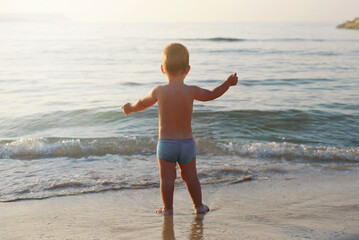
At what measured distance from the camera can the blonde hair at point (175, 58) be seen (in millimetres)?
3160

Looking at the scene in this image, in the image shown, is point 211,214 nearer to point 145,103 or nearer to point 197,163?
point 145,103

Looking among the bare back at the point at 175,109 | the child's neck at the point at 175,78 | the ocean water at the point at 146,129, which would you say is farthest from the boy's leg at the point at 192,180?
the ocean water at the point at 146,129

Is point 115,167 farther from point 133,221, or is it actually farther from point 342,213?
point 342,213

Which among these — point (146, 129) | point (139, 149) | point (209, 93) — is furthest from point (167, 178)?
point (146, 129)

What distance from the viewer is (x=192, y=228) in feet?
10.3

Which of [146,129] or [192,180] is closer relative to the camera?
[192,180]

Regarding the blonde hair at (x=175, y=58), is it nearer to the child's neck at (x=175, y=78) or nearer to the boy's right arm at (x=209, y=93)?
the child's neck at (x=175, y=78)

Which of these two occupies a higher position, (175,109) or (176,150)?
(175,109)

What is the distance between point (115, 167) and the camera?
17.5 feet

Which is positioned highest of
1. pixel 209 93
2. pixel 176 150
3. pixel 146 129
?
pixel 209 93

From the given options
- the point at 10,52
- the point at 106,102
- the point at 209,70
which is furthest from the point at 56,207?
the point at 10,52

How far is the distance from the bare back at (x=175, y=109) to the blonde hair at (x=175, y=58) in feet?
0.41

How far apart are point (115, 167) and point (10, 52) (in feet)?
70.6

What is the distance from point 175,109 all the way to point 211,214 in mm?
958
